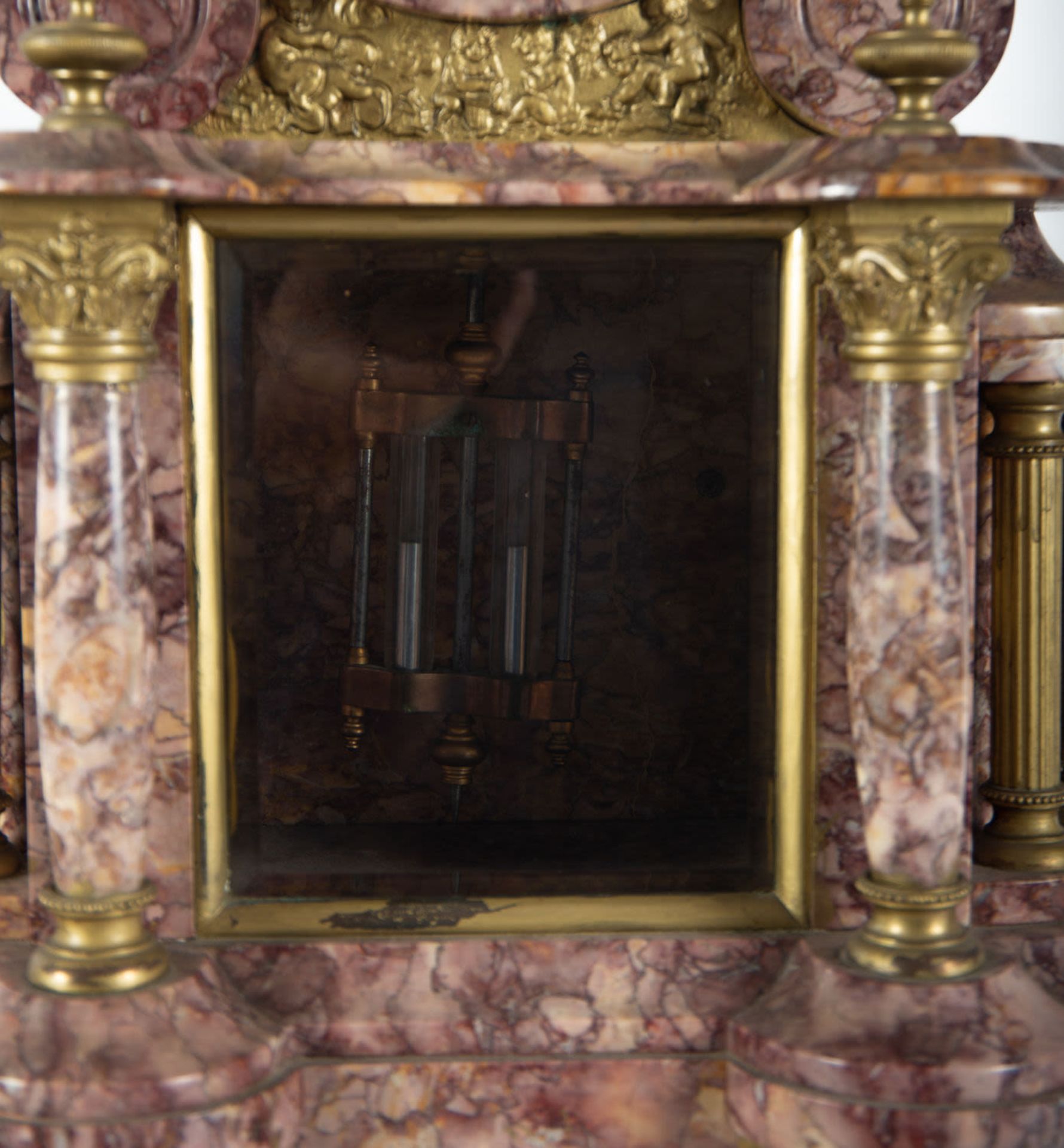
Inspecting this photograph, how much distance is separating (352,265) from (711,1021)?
1.25 meters

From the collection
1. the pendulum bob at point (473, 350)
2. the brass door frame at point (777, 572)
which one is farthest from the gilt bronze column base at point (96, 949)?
the pendulum bob at point (473, 350)

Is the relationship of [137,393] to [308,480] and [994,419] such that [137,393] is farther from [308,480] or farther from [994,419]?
[994,419]

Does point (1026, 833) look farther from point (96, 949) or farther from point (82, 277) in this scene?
point (82, 277)

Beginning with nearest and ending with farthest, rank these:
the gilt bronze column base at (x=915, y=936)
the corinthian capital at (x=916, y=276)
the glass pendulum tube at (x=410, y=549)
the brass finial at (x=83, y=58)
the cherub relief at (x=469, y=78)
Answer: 1. the brass finial at (x=83, y=58)
2. the corinthian capital at (x=916, y=276)
3. the gilt bronze column base at (x=915, y=936)
4. the cherub relief at (x=469, y=78)
5. the glass pendulum tube at (x=410, y=549)

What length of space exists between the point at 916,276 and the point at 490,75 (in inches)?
27.4

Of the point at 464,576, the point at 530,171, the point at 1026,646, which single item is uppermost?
the point at 530,171

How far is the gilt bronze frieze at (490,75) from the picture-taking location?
2.54 meters

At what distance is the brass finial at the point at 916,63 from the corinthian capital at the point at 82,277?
0.98 meters

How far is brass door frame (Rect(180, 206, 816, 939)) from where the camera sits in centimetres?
254

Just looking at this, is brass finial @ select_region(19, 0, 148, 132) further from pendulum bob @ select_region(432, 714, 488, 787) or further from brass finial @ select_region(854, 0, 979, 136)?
pendulum bob @ select_region(432, 714, 488, 787)

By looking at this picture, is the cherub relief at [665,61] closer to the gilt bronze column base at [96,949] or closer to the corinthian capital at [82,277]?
the corinthian capital at [82,277]

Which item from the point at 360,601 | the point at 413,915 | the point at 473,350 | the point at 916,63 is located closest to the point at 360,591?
the point at 360,601

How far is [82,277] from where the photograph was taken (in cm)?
229

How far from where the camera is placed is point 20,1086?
91.0 inches
